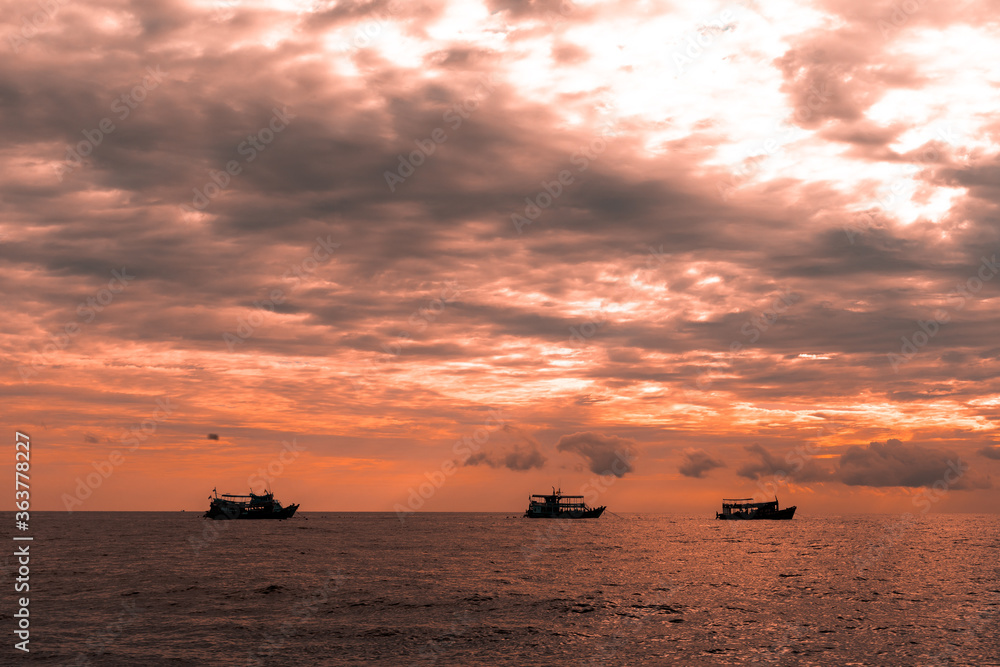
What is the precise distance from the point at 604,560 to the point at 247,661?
63.2m

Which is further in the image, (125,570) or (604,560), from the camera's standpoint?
(604,560)

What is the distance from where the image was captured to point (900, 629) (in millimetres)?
41656

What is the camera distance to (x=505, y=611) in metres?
48.5

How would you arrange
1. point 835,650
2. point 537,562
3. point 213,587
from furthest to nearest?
point 537,562
point 213,587
point 835,650

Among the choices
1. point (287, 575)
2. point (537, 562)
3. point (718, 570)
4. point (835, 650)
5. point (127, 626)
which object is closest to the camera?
point (835, 650)

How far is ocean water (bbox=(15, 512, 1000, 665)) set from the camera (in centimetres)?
3547

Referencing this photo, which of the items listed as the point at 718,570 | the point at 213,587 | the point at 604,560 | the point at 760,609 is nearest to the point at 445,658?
the point at 760,609

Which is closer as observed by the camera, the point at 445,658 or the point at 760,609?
the point at 445,658

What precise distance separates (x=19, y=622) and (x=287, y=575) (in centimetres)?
2818

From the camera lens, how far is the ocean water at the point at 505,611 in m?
35.5

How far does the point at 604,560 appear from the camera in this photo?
89.7 m

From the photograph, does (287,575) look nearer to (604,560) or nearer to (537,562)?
(537,562)

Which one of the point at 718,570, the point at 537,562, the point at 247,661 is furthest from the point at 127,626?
the point at 718,570

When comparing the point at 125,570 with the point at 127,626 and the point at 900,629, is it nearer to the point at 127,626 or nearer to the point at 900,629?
the point at 127,626
